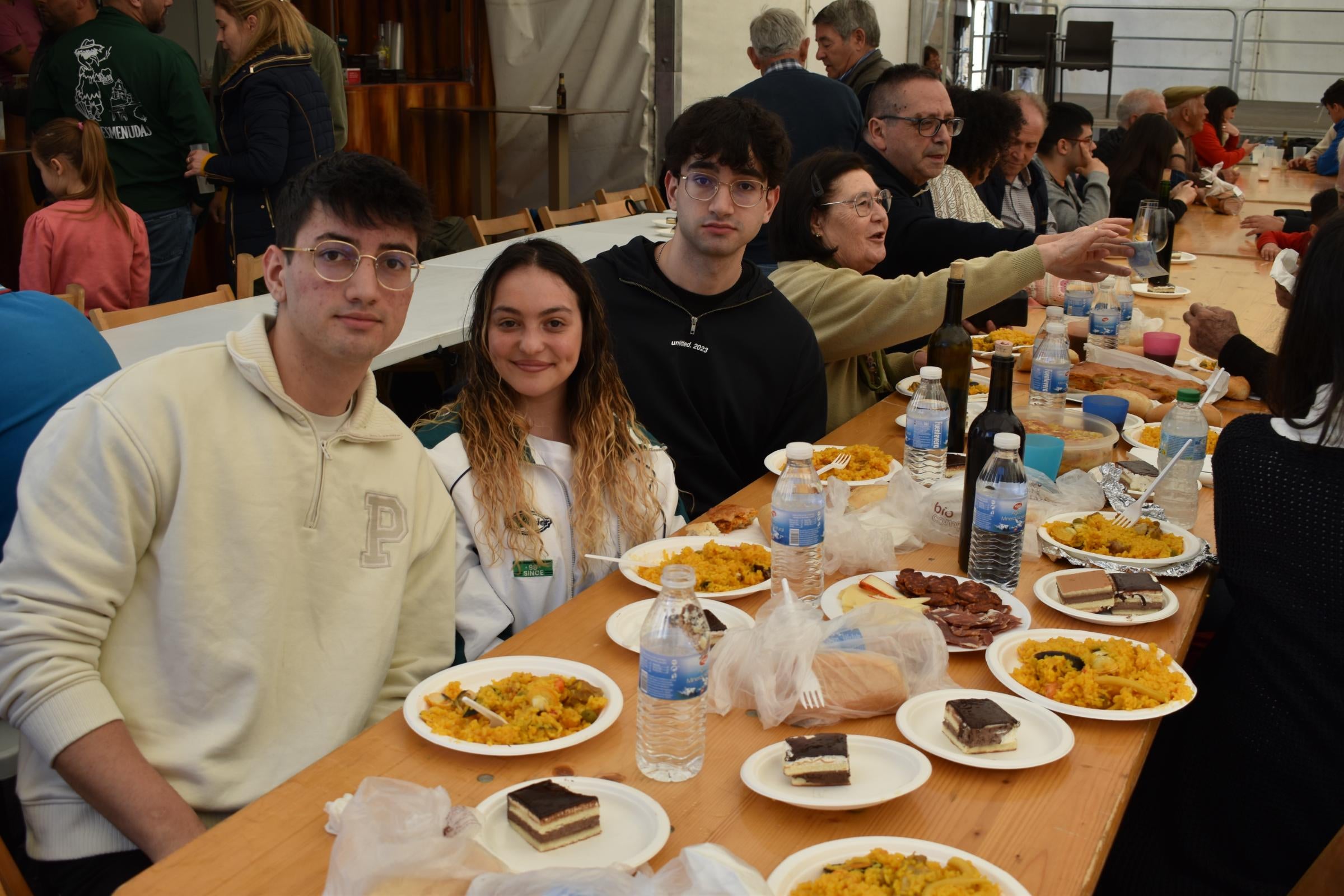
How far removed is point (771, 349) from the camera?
3.03 metres

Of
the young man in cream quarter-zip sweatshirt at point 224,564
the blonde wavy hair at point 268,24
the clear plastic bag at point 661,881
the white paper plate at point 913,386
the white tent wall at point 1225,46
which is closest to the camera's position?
the clear plastic bag at point 661,881

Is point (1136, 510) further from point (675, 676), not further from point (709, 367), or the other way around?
point (675, 676)

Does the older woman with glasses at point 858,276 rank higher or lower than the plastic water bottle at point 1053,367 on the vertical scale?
higher

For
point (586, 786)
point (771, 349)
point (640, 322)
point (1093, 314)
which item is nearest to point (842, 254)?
point (771, 349)

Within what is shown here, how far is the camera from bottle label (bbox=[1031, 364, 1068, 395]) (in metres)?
3.11

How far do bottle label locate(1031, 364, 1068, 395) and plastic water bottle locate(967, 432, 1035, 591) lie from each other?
117cm

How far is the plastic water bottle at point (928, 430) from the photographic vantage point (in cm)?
249

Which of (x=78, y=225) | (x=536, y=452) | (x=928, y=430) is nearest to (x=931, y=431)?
(x=928, y=430)

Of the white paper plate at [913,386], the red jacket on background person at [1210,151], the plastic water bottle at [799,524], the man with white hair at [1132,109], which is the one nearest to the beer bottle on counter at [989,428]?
the plastic water bottle at [799,524]

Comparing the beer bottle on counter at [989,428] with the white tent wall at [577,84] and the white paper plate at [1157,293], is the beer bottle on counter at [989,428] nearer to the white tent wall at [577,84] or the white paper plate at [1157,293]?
the white paper plate at [1157,293]

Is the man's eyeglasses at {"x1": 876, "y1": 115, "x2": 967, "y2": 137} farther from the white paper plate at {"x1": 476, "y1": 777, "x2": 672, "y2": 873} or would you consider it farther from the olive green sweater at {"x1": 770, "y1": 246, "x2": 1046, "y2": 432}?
the white paper plate at {"x1": 476, "y1": 777, "x2": 672, "y2": 873}

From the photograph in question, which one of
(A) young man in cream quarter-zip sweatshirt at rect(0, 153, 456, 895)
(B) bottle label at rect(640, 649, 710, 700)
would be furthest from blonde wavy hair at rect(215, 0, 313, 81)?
(B) bottle label at rect(640, 649, 710, 700)

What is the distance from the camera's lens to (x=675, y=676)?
1391 mm

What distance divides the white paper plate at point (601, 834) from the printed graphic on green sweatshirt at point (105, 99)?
4.54m
